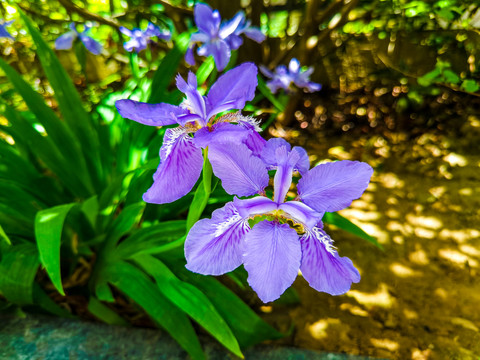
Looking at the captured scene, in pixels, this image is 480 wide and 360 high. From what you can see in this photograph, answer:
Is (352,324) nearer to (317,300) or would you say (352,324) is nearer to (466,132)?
(317,300)

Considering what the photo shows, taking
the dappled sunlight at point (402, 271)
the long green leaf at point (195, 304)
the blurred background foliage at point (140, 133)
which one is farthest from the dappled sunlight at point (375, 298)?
the long green leaf at point (195, 304)

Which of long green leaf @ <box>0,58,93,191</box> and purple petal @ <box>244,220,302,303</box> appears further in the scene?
long green leaf @ <box>0,58,93,191</box>

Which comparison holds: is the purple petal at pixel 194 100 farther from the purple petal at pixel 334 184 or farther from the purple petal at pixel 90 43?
the purple petal at pixel 90 43

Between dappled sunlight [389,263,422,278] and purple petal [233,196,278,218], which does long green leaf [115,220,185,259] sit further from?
dappled sunlight [389,263,422,278]

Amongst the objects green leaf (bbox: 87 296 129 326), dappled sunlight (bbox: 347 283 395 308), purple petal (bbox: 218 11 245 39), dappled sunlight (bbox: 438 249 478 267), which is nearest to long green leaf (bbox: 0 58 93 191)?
green leaf (bbox: 87 296 129 326)

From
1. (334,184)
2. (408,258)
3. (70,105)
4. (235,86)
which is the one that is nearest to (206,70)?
(70,105)
